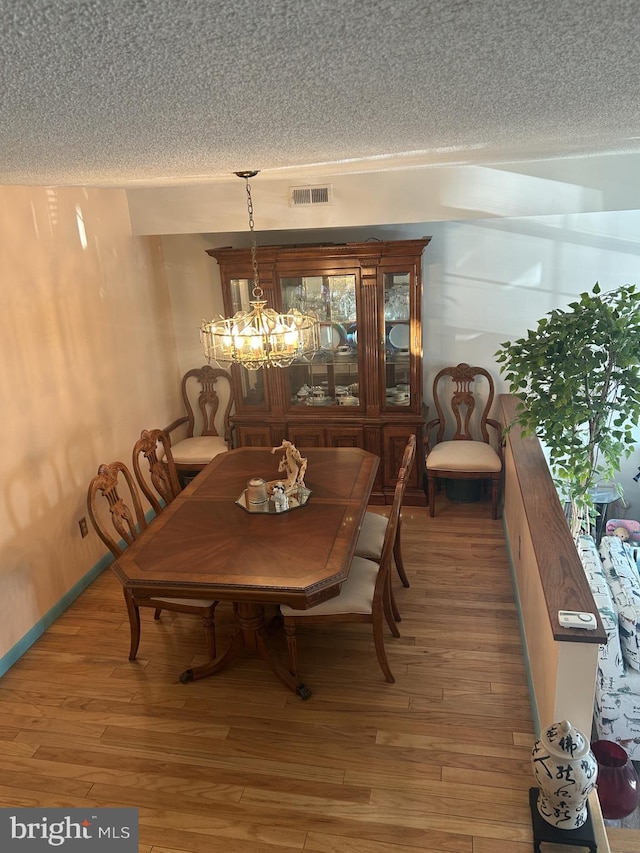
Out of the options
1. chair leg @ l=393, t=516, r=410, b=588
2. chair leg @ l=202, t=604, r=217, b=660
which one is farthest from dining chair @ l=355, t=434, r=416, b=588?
chair leg @ l=202, t=604, r=217, b=660

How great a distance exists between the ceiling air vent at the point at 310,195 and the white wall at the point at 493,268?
1.51 ft

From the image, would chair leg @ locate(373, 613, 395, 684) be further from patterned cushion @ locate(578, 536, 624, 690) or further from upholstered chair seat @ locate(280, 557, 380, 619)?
patterned cushion @ locate(578, 536, 624, 690)

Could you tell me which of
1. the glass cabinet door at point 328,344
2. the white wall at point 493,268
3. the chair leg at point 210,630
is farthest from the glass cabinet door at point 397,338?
the chair leg at point 210,630

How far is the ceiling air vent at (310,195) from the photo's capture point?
4109mm

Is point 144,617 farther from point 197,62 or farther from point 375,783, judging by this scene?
point 197,62

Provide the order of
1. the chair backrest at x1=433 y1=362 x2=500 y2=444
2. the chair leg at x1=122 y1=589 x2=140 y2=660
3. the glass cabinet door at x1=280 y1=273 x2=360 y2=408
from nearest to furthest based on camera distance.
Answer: the chair leg at x1=122 y1=589 x2=140 y2=660 < the glass cabinet door at x1=280 y1=273 x2=360 y2=408 < the chair backrest at x1=433 y1=362 x2=500 y2=444

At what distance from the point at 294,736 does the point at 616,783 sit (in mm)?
1368

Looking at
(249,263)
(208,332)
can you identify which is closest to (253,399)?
(249,263)

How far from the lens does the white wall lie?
4398 millimetres

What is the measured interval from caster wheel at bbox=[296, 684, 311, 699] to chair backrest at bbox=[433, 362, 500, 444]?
8.35 ft

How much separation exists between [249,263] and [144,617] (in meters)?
2.56

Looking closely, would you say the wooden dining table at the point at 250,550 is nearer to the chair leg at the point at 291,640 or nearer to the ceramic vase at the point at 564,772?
the chair leg at the point at 291,640

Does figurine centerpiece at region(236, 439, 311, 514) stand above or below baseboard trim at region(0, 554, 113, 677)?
above

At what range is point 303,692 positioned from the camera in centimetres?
294
